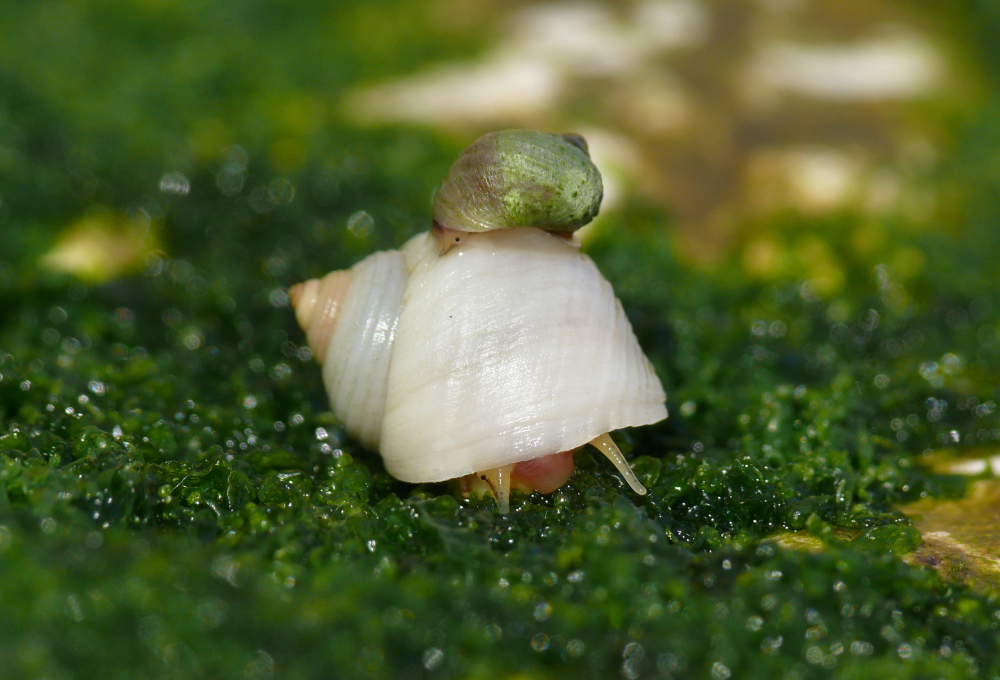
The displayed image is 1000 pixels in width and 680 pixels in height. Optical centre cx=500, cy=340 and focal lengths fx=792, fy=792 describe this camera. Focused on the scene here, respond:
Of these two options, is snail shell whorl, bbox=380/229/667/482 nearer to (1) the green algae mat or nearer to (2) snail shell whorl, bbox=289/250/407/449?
(2) snail shell whorl, bbox=289/250/407/449

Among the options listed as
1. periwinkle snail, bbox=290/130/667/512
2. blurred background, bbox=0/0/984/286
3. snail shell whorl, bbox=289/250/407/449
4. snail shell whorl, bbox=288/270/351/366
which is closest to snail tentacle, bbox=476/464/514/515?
periwinkle snail, bbox=290/130/667/512

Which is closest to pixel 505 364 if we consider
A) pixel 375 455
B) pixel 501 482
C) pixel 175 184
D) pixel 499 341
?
pixel 499 341

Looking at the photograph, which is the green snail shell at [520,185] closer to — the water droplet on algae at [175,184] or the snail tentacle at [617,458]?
the snail tentacle at [617,458]

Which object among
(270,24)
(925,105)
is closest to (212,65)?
(270,24)

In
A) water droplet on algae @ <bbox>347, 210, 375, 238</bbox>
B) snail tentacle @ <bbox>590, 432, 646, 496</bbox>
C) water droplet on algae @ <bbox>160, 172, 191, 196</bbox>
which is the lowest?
water droplet on algae @ <bbox>347, 210, 375, 238</bbox>

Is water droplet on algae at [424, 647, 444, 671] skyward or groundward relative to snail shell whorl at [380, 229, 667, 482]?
groundward

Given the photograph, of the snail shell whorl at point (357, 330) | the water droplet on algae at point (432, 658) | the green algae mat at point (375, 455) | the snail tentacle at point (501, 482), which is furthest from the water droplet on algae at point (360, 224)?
the water droplet on algae at point (432, 658)

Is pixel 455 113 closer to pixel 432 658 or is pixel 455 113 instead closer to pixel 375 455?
pixel 375 455
